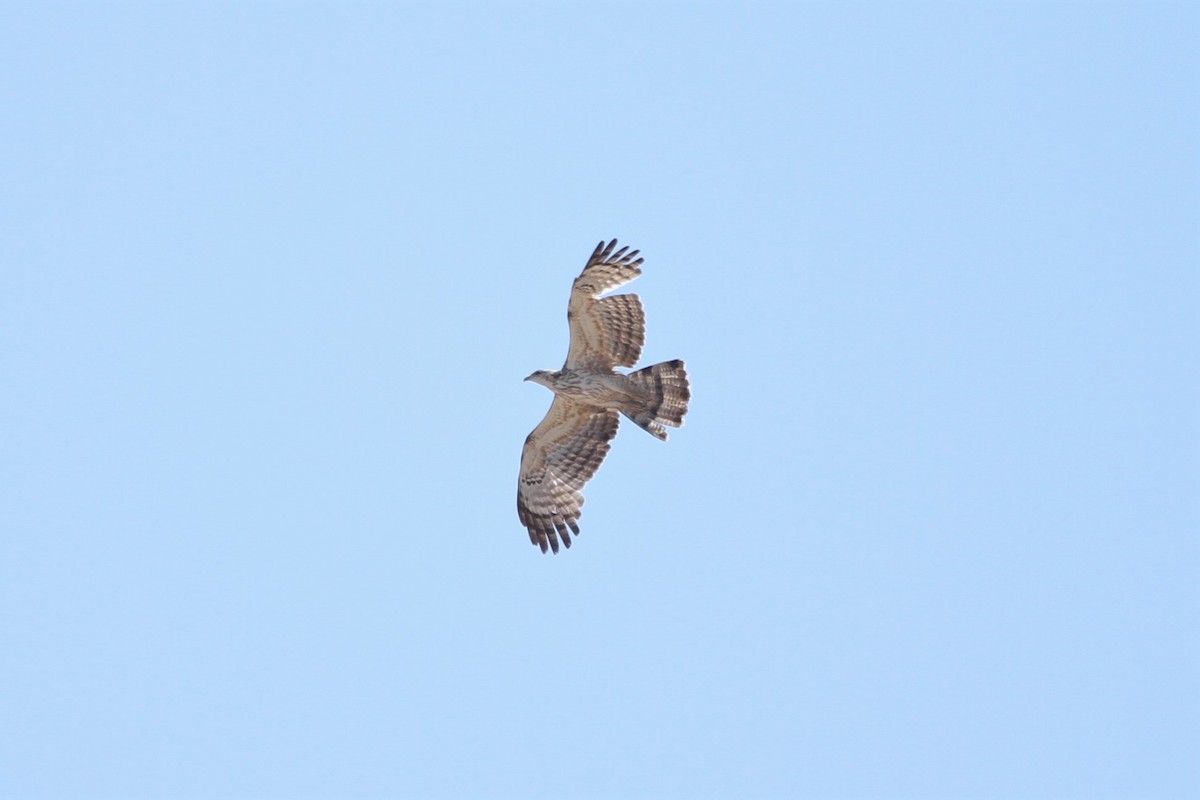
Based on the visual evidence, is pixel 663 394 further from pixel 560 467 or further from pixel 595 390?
pixel 560 467

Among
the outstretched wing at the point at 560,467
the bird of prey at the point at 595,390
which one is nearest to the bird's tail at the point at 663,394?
the bird of prey at the point at 595,390

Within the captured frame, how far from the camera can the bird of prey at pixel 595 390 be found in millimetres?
17906

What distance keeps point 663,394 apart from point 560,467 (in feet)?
5.48

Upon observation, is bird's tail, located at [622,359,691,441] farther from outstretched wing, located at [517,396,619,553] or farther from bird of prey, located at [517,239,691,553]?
outstretched wing, located at [517,396,619,553]

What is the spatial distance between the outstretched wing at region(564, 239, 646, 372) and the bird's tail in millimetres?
256

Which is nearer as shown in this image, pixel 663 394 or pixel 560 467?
pixel 663 394

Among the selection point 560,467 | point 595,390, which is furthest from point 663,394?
point 560,467

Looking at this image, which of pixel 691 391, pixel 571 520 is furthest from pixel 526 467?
pixel 691 391

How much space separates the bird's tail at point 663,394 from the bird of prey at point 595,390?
0.01 metres

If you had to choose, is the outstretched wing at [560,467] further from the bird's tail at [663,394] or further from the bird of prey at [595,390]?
the bird's tail at [663,394]

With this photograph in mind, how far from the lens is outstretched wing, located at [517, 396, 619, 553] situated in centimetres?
1881

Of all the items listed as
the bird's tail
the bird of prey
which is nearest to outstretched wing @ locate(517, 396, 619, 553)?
the bird of prey

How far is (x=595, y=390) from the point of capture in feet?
59.5

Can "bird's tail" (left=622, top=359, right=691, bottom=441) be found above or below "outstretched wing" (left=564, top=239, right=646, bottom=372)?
below
